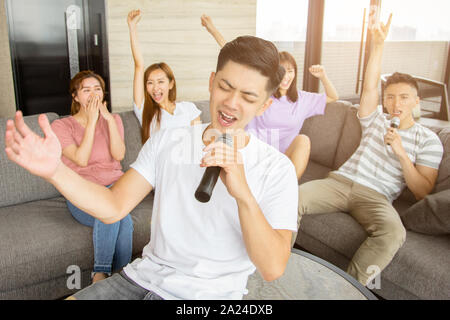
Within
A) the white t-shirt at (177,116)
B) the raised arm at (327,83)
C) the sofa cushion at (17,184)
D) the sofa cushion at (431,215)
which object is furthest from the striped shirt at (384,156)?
the sofa cushion at (17,184)

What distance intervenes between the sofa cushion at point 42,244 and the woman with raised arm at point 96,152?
70 mm

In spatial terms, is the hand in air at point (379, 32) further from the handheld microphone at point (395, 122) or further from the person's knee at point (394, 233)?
the person's knee at point (394, 233)

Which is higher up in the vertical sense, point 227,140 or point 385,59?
point 385,59

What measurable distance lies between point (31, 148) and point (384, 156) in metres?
1.90

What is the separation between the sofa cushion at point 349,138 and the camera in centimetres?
256

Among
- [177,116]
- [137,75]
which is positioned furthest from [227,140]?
[137,75]

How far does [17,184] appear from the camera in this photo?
2135 mm

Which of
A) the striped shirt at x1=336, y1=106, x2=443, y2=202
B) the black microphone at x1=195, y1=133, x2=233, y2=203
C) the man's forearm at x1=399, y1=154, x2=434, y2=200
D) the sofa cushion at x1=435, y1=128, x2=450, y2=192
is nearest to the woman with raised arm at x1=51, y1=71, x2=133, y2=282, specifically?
the black microphone at x1=195, y1=133, x2=233, y2=203

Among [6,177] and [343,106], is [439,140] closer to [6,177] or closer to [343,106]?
[343,106]

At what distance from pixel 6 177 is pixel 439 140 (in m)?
2.37

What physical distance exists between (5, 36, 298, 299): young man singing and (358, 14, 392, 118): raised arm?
1.28 metres

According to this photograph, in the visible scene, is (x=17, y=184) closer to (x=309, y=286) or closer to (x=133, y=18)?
(x=133, y=18)

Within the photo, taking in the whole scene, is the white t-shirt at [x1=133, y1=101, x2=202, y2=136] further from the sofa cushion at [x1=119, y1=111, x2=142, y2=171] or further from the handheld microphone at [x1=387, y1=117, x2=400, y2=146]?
the handheld microphone at [x1=387, y1=117, x2=400, y2=146]

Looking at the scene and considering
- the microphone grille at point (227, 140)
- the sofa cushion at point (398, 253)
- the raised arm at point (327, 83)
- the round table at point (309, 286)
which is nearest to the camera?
the microphone grille at point (227, 140)
